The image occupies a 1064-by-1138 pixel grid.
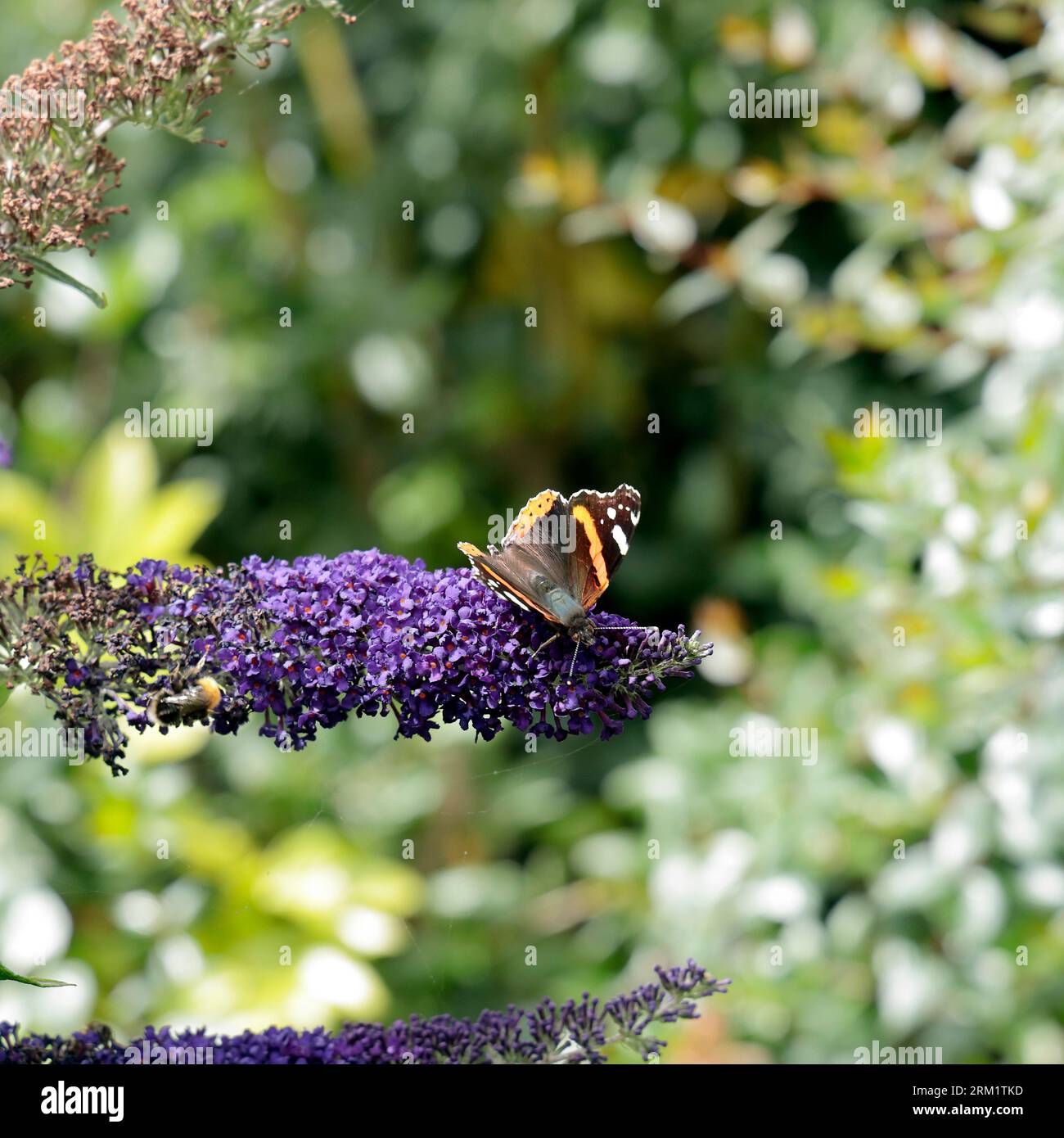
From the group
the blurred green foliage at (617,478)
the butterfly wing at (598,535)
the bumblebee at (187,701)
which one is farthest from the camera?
the blurred green foliage at (617,478)

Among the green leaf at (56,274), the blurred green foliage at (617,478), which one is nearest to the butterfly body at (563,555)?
the green leaf at (56,274)

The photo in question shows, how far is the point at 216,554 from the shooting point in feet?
9.80

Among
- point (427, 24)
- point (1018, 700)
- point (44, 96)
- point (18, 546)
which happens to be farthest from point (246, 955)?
point (427, 24)

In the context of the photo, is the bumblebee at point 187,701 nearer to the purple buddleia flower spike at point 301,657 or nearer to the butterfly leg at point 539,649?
the purple buddleia flower spike at point 301,657

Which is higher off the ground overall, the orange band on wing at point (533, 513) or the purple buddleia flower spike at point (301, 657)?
the orange band on wing at point (533, 513)

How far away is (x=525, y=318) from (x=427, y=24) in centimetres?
76

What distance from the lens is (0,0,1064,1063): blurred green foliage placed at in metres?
1.75

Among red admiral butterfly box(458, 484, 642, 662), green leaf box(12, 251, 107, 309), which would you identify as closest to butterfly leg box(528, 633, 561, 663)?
red admiral butterfly box(458, 484, 642, 662)

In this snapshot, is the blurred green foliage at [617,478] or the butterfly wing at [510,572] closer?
the butterfly wing at [510,572]

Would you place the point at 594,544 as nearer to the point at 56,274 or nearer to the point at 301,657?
the point at 301,657

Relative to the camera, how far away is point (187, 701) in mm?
756

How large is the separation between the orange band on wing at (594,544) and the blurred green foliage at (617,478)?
44cm

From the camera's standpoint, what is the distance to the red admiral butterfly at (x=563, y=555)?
0.79m

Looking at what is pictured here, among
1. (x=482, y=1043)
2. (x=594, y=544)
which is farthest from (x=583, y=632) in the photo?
(x=482, y=1043)
